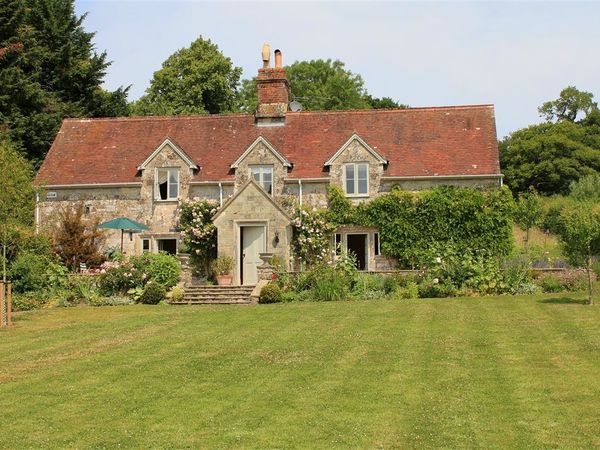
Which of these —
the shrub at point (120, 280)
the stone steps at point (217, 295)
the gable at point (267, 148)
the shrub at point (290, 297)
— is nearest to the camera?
the shrub at point (290, 297)

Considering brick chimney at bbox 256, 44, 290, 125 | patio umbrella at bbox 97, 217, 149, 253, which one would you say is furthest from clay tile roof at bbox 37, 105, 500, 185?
patio umbrella at bbox 97, 217, 149, 253

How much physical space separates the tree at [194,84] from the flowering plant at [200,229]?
85.8 feet

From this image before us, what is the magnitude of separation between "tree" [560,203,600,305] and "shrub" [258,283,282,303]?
31.4ft

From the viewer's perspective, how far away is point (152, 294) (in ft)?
91.8

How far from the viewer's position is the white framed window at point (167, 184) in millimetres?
34719

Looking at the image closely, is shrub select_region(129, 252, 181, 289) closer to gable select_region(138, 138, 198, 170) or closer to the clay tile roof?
the clay tile roof

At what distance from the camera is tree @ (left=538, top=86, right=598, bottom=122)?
7362 centimetres

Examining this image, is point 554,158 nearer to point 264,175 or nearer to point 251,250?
point 264,175

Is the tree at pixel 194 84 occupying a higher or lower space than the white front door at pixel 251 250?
higher

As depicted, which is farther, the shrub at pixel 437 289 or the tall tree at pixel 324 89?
the tall tree at pixel 324 89

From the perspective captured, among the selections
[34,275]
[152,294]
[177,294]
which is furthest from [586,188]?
[34,275]

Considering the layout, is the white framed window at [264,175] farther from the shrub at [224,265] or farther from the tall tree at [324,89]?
the tall tree at [324,89]

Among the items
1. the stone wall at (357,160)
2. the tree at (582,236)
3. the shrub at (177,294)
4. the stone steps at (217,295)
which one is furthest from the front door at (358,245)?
the tree at (582,236)

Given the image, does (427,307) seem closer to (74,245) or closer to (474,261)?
(474,261)
